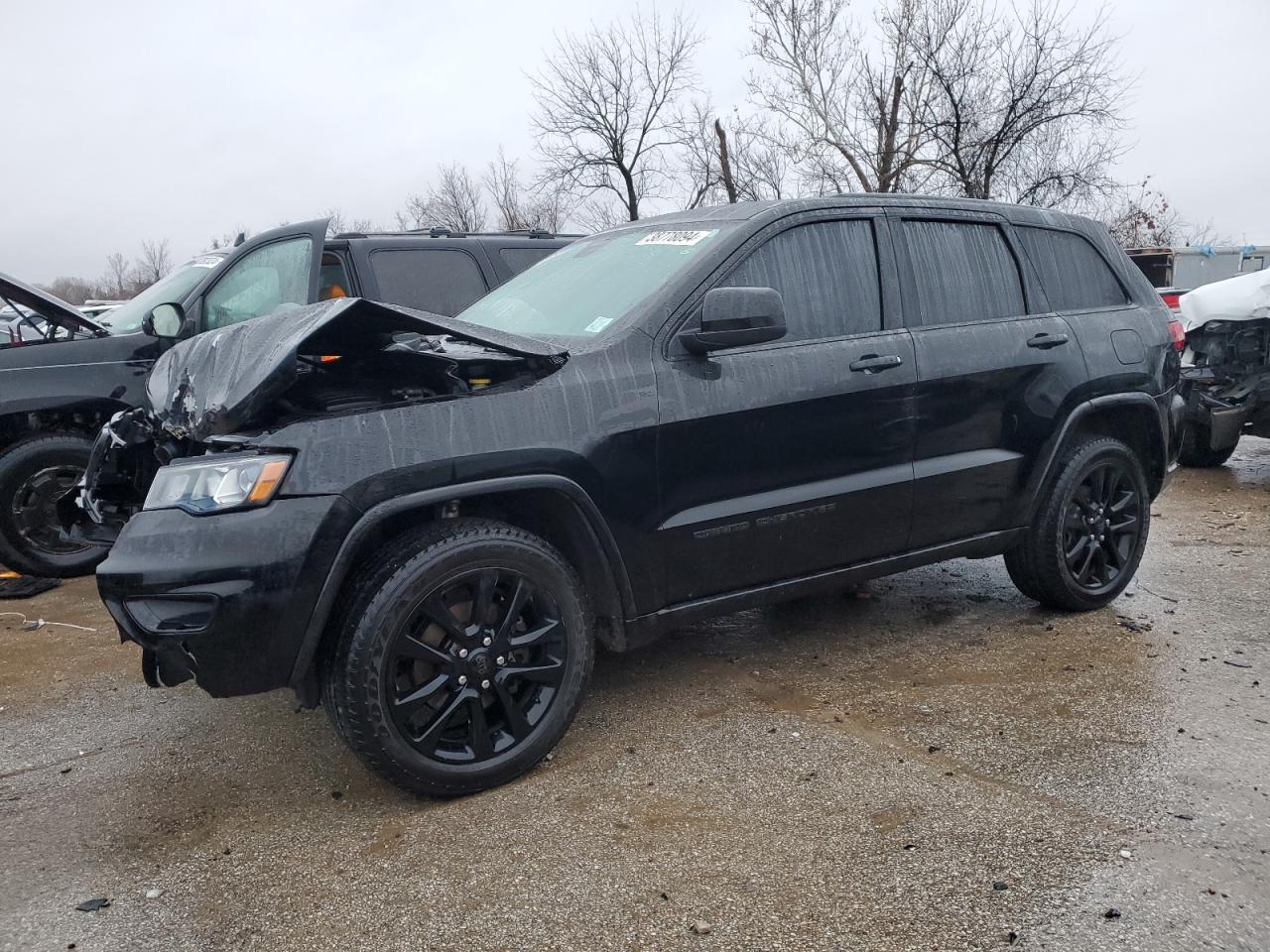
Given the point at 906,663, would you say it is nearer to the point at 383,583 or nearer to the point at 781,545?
the point at 781,545

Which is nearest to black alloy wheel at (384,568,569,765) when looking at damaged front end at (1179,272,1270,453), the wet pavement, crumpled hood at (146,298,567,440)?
the wet pavement

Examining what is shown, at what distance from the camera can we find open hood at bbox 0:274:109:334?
5.69 meters

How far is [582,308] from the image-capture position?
361 centimetres

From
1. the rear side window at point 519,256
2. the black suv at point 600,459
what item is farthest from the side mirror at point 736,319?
the rear side window at point 519,256

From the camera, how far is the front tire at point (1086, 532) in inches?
170

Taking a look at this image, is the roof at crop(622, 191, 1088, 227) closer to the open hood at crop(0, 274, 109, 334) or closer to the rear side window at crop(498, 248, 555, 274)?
the rear side window at crop(498, 248, 555, 274)

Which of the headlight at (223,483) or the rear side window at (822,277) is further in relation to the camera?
the rear side window at (822,277)

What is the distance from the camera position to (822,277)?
3.73 meters

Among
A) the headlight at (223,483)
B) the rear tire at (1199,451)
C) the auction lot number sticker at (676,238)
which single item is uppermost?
the auction lot number sticker at (676,238)

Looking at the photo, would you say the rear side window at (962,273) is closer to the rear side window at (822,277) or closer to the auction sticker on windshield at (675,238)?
the rear side window at (822,277)

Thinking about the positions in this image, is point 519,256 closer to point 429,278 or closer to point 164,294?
point 429,278

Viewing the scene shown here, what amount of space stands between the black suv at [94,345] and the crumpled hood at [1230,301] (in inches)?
248

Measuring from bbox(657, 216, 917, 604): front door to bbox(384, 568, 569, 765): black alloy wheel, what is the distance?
511 millimetres

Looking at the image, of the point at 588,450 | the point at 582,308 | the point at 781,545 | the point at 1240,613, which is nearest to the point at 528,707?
the point at 588,450
